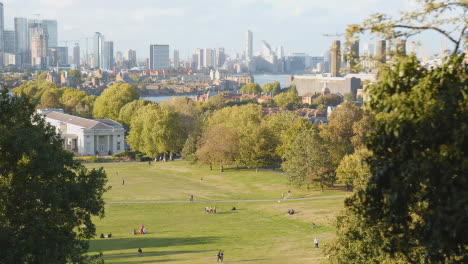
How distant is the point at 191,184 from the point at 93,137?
40.9 m

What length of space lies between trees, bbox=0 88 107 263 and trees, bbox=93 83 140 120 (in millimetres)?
112731

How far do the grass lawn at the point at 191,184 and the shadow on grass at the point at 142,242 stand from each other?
20666 millimetres

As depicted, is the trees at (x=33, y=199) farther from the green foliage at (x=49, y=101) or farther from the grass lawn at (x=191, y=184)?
the green foliage at (x=49, y=101)

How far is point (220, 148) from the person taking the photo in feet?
290

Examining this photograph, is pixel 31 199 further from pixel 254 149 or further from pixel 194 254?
pixel 254 149

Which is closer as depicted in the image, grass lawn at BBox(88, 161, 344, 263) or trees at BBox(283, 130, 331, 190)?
grass lawn at BBox(88, 161, 344, 263)

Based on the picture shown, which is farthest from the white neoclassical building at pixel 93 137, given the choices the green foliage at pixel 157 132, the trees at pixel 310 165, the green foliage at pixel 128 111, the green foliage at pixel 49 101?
the trees at pixel 310 165

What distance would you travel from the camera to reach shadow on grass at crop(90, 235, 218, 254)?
1789 inches

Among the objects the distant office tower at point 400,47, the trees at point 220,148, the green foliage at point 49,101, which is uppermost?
the distant office tower at point 400,47

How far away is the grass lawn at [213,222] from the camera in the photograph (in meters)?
42.9

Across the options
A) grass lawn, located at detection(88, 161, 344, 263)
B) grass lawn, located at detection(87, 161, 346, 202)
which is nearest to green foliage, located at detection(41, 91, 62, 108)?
grass lawn, located at detection(87, 161, 346, 202)

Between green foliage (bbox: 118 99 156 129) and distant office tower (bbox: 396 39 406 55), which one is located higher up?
distant office tower (bbox: 396 39 406 55)

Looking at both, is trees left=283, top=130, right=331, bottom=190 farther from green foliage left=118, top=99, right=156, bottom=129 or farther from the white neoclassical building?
green foliage left=118, top=99, right=156, bottom=129

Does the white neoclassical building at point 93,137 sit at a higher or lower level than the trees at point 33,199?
lower
